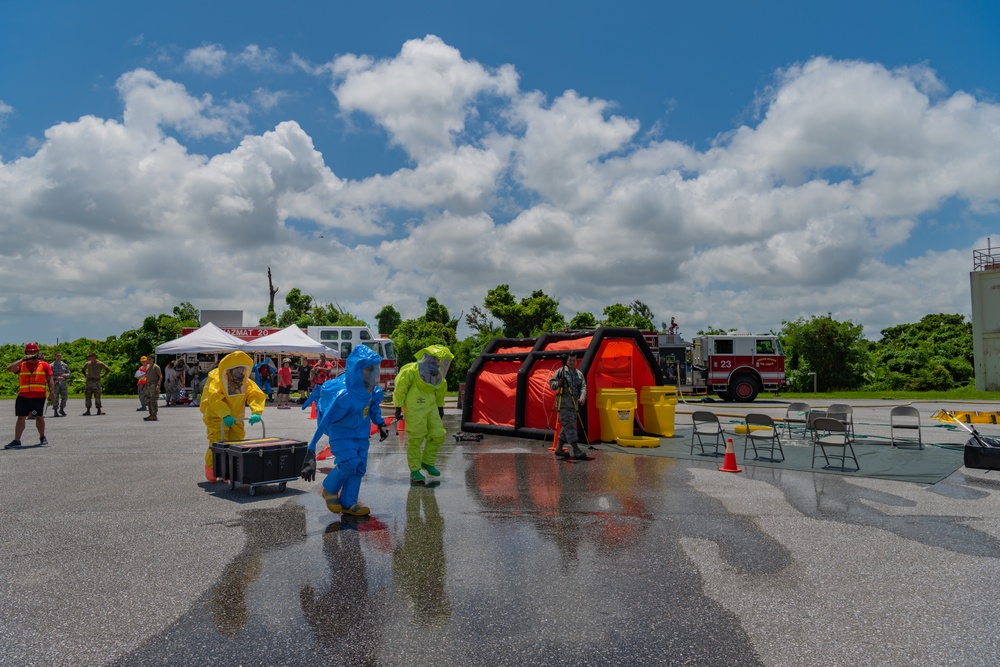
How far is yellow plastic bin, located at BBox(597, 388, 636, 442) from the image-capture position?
1243cm

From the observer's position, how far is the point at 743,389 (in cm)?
2453

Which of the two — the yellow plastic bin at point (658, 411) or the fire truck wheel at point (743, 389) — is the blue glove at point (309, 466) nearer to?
the yellow plastic bin at point (658, 411)

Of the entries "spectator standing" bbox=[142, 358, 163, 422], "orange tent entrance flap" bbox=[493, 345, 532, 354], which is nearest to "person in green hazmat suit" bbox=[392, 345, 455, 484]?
"orange tent entrance flap" bbox=[493, 345, 532, 354]

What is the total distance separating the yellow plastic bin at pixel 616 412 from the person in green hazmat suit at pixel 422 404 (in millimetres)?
4810

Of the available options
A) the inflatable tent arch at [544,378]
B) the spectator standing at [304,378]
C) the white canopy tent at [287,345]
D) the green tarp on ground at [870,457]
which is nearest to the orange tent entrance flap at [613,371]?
the inflatable tent arch at [544,378]

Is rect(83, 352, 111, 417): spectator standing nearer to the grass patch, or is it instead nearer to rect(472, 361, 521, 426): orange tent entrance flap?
rect(472, 361, 521, 426): orange tent entrance flap

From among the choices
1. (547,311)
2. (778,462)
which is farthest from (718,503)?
(547,311)

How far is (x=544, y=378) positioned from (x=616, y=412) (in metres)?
1.72

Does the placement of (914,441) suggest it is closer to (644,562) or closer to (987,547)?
(987,547)

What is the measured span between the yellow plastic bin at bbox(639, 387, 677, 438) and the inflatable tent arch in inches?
11.1

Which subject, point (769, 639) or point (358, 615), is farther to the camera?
point (358, 615)

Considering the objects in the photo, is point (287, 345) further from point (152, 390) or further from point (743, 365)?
point (743, 365)

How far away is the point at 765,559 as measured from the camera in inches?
211

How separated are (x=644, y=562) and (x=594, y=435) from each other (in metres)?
7.52
